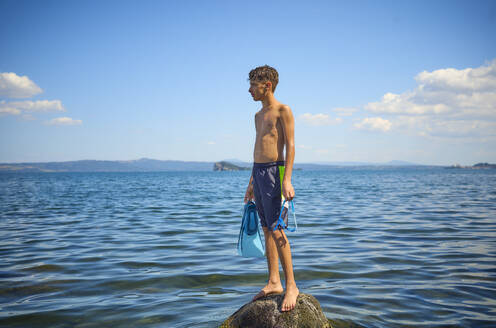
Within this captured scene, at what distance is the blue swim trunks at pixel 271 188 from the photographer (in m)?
4.09

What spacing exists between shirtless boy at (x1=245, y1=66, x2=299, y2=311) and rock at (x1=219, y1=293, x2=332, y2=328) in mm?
93

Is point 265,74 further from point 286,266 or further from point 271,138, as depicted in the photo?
point 286,266

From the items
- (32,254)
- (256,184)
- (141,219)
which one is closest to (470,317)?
(256,184)

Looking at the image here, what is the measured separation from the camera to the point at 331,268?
23.1 feet

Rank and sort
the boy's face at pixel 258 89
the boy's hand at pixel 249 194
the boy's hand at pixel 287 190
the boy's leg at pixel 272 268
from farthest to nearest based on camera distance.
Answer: the boy's hand at pixel 249 194, the boy's leg at pixel 272 268, the boy's face at pixel 258 89, the boy's hand at pixel 287 190

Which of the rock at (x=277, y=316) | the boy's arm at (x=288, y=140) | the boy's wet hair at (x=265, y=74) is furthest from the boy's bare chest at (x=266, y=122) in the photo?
the rock at (x=277, y=316)

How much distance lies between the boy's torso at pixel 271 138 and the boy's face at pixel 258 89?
0.62 ft

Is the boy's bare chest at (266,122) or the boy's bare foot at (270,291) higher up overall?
the boy's bare chest at (266,122)

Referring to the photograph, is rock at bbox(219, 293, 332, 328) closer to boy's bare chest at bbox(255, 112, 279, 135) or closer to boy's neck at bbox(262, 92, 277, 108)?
boy's bare chest at bbox(255, 112, 279, 135)

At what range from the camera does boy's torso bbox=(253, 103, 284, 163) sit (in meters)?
4.13

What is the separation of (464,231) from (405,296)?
22.2ft

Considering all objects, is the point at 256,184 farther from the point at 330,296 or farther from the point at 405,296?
the point at 405,296

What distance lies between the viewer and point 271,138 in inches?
163

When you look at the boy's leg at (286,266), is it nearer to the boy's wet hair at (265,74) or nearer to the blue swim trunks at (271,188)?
the blue swim trunks at (271,188)
